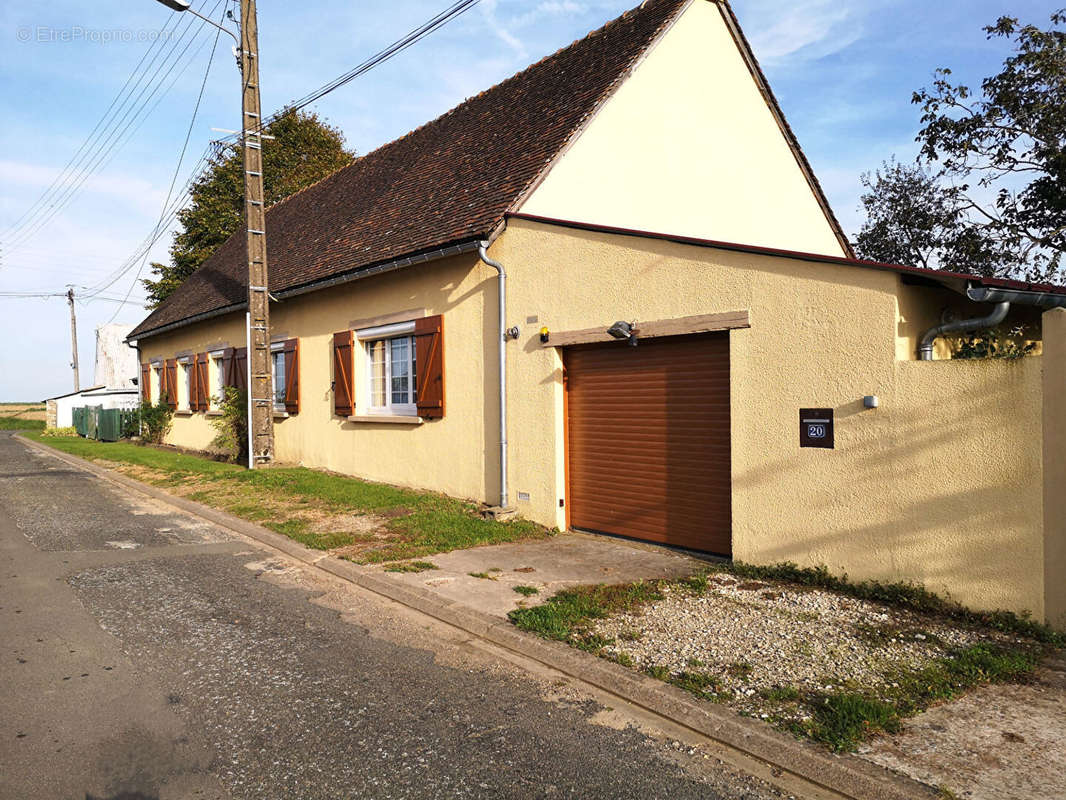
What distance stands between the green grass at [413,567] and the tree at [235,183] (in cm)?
2779

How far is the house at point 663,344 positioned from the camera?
5.36 meters

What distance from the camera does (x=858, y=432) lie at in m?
5.91

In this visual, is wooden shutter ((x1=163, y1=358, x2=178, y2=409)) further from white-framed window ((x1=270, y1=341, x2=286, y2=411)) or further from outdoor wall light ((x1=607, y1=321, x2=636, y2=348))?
outdoor wall light ((x1=607, y1=321, x2=636, y2=348))

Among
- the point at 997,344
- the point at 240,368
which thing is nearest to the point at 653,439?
the point at 997,344

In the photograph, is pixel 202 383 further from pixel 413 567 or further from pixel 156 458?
pixel 413 567

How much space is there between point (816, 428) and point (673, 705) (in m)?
3.04

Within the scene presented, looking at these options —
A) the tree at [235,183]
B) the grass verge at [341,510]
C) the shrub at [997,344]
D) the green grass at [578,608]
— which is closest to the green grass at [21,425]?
the tree at [235,183]

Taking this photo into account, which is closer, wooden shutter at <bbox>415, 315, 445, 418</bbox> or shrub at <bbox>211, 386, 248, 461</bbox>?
wooden shutter at <bbox>415, 315, 445, 418</bbox>

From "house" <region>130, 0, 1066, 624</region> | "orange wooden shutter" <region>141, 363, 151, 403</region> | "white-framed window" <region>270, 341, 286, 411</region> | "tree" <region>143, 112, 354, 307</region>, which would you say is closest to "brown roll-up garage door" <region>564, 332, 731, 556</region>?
"house" <region>130, 0, 1066, 624</region>

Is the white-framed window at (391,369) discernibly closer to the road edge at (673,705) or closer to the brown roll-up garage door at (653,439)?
the brown roll-up garage door at (653,439)

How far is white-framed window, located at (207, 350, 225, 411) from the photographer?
61.4ft

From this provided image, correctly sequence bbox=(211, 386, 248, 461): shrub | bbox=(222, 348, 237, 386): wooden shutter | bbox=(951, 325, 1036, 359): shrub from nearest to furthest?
bbox=(951, 325, 1036, 359): shrub → bbox=(211, 386, 248, 461): shrub → bbox=(222, 348, 237, 386): wooden shutter

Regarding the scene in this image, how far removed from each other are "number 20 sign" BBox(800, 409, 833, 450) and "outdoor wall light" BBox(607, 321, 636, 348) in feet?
6.52

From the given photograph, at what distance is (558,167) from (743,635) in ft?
22.8
